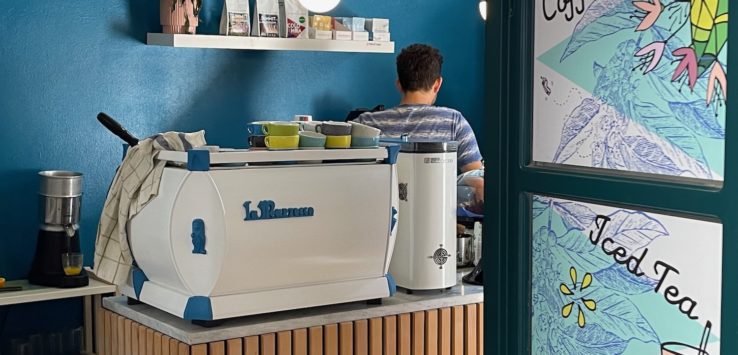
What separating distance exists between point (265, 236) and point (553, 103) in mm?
881

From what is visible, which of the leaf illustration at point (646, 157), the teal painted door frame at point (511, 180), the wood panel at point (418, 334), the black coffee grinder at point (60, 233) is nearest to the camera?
the leaf illustration at point (646, 157)

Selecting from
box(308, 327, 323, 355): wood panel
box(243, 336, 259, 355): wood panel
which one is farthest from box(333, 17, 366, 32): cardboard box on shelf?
box(243, 336, 259, 355): wood panel

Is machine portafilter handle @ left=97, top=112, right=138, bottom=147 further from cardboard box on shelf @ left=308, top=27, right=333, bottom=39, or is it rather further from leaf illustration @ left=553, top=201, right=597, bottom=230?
cardboard box on shelf @ left=308, top=27, right=333, bottom=39

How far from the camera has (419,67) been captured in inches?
183

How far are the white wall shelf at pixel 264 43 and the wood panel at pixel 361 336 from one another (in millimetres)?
1964

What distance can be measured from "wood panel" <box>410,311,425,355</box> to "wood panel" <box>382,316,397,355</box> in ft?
0.22

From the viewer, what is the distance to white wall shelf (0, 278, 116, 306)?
3795mm

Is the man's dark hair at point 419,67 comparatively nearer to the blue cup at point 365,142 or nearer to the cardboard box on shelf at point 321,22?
the cardboard box on shelf at point 321,22

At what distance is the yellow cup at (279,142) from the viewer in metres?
2.82

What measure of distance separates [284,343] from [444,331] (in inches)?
21.2

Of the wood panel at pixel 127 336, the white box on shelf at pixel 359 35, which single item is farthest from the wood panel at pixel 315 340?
the white box on shelf at pixel 359 35

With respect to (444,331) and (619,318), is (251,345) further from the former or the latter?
(619,318)

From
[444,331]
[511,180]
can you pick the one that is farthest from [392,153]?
[511,180]

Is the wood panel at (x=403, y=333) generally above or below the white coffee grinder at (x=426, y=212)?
below
